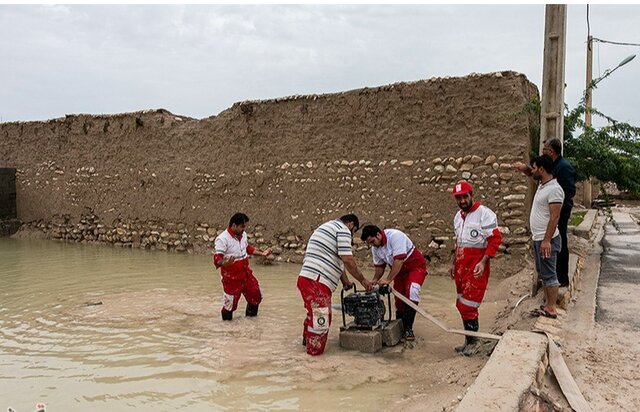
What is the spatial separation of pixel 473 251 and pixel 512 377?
1755 millimetres

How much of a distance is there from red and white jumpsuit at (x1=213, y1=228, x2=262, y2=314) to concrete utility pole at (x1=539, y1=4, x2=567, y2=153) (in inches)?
144

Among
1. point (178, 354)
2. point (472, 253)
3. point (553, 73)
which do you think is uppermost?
point (553, 73)

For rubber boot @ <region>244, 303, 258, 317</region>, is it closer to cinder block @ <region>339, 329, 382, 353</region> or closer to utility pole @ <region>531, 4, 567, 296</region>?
cinder block @ <region>339, 329, 382, 353</region>

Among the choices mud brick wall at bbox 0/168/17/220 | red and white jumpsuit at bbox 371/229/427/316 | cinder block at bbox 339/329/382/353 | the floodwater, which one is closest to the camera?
the floodwater

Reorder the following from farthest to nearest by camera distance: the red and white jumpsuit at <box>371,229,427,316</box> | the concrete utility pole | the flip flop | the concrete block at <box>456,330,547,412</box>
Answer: the concrete utility pole, the red and white jumpsuit at <box>371,229,427,316</box>, the flip flop, the concrete block at <box>456,330,547,412</box>

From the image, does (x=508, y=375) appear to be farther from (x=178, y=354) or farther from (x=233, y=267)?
(x=233, y=267)

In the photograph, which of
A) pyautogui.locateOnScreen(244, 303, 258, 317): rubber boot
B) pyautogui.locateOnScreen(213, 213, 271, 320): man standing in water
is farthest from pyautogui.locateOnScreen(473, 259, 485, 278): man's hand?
pyautogui.locateOnScreen(244, 303, 258, 317): rubber boot

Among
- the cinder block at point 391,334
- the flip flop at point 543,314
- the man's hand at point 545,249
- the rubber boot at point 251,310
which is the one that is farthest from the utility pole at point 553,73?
the rubber boot at point 251,310

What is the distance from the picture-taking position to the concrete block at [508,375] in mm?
2699

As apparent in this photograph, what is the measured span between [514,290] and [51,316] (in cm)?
608

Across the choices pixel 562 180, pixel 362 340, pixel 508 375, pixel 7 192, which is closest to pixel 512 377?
pixel 508 375

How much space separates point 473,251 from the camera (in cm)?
464

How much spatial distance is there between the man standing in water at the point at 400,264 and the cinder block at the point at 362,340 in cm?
42

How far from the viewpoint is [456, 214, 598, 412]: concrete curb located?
2.71 m
